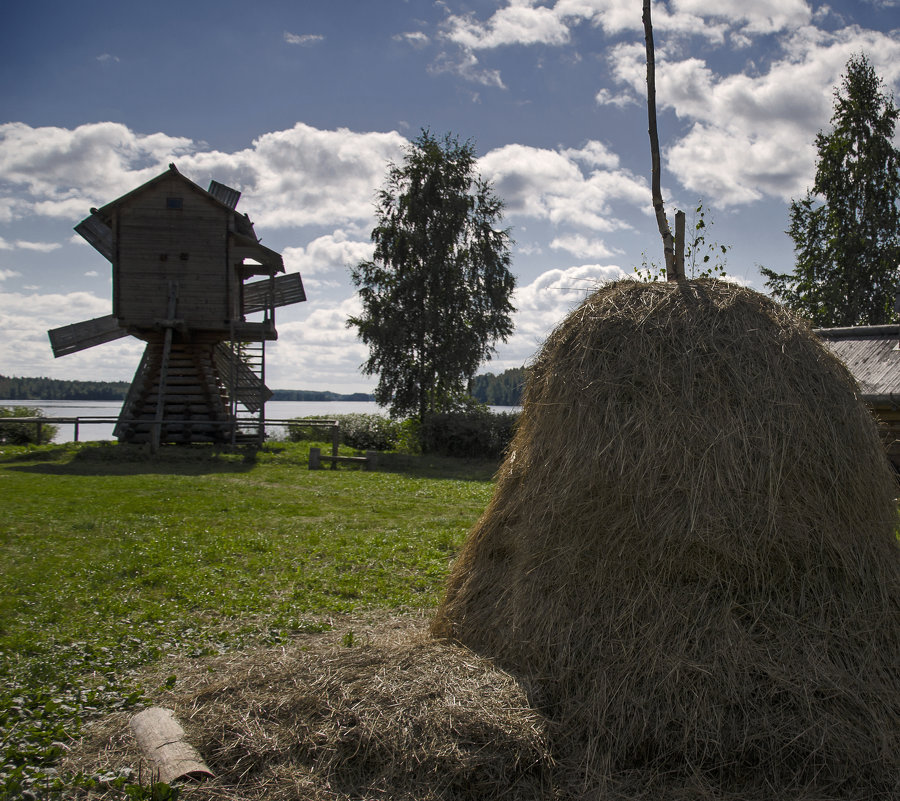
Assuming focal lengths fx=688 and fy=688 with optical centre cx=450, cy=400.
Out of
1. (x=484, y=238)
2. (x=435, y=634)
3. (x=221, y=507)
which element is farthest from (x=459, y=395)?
(x=435, y=634)

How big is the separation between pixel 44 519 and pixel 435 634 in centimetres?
861

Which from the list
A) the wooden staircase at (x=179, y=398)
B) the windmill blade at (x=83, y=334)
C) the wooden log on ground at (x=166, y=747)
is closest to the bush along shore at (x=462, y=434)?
the wooden staircase at (x=179, y=398)

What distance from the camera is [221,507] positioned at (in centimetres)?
1298

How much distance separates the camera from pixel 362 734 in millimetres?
3975

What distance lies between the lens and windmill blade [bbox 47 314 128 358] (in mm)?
27000

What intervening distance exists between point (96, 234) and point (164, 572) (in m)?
22.0

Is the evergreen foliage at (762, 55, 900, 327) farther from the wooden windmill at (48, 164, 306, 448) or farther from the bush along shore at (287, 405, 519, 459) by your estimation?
the wooden windmill at (48, 164, 306, 448)

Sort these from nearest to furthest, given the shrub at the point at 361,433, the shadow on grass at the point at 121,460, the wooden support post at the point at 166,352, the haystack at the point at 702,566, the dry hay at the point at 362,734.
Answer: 1. the dry hay at the point at 362,734
2. the haystack at the point at 702,566
3. the shadow on grass at the point at 121,460
4. the wooden support post at the point at 166,352
5. the shrub at the point at 361,433

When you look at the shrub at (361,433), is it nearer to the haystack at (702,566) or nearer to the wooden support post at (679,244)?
the wooden support post at (679,244)

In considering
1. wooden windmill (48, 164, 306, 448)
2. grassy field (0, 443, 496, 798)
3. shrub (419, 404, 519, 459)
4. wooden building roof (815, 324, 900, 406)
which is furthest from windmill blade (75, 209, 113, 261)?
wooden building roof (815, 324, 900, 406)

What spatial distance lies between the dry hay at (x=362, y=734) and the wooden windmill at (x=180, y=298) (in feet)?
64.4

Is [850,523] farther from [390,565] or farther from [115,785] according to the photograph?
[390,565]

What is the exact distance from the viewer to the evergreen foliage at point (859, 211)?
101 feet

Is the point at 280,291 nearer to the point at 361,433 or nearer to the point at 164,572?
the point at 361,433
